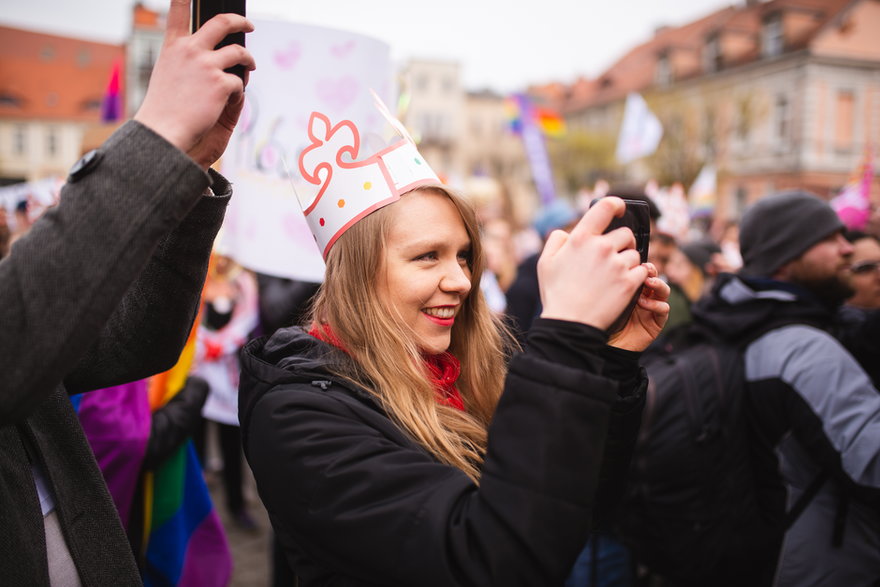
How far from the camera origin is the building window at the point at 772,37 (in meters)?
29.0

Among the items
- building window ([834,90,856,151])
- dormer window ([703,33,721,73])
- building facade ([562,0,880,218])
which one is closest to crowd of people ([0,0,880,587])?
building facade ([562,0,880,218])

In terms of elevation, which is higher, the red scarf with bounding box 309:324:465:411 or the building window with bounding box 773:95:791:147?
the building window with bounding box 773:95:791:147

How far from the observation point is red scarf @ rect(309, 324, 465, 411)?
1.52 meters

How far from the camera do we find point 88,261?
2.89 ft

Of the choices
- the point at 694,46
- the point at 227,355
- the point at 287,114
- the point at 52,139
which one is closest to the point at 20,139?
the point at 52,139

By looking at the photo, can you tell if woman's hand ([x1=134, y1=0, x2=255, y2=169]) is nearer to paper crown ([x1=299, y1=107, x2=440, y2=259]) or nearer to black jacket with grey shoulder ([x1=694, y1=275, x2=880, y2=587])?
paper crown ([x1=299, y1=107, x2=440, y2=259])

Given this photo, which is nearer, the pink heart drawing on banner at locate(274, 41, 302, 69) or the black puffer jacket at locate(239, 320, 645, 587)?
the black puffer jacket at locate(239, 320, 645, 587)

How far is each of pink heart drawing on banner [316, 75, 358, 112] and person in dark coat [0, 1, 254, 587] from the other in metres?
1.40

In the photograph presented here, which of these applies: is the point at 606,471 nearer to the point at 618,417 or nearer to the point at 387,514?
the point at 618,417

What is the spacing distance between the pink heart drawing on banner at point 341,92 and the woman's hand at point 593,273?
1.78 metres

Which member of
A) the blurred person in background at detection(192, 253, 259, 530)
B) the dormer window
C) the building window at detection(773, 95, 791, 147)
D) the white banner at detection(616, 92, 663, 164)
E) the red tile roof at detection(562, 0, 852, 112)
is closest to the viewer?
the blurred person in background at detection(192, 253, 259, 530)

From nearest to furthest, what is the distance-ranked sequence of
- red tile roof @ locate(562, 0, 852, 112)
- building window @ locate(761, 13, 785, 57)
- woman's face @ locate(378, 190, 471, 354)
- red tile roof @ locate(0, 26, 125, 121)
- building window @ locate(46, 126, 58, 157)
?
woman's face @ locate(378, 190, 471, 354)
red tile roof @ locate(562, 0, 852, 112)
building window @ locate(761, 13, 785, 57)
red tile roof @ locate(0, 26, 125, 121)
building window @ locate(46, 126, 58, 157)

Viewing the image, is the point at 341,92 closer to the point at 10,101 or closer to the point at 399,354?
the point at 399,354

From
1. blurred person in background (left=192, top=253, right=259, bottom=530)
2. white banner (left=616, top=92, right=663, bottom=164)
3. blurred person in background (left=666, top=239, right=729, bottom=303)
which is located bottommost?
blurred person in background (left=192, top=253, right=259, bottom=530)
